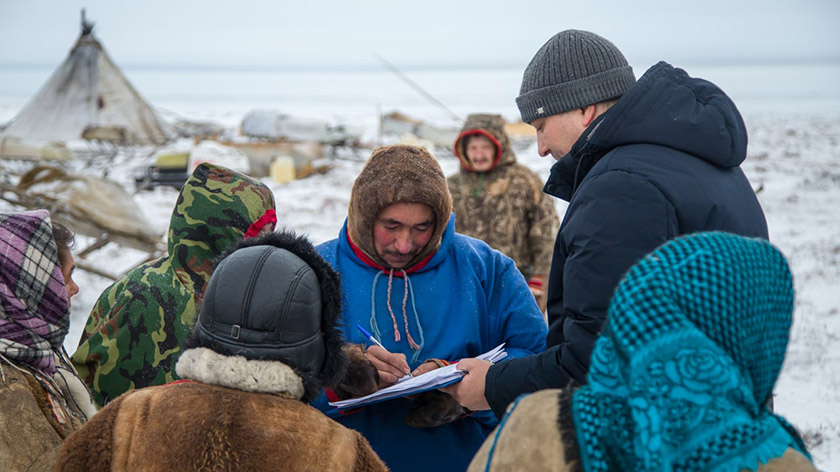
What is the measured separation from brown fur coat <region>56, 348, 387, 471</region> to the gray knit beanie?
4.02 feet

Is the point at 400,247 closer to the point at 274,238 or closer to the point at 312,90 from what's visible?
the point at 274,238

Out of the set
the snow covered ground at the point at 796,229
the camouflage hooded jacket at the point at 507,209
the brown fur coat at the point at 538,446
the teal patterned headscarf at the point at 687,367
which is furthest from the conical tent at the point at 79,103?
the teal patterned headscarf at the point at 687,367

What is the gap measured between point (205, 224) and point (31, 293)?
24.5 inches

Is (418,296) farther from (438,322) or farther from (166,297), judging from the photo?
(166,297)

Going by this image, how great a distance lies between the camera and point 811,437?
4.18m

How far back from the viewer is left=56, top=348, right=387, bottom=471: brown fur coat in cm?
130

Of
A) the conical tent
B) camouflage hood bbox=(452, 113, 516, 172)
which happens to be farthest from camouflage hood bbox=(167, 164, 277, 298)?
the conical tent

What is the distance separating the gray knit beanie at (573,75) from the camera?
2.05 m

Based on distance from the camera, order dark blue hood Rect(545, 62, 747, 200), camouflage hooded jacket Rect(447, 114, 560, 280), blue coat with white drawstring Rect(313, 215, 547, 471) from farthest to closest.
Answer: camouflage hooded jacket Rect(447, 114, 560, 280)
blue coat with white drawstring Rect(313, 215, 547, 471)
dark blue hood Rect(545, 62, 747, 200)

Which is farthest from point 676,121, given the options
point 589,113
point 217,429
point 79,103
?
point 79,103

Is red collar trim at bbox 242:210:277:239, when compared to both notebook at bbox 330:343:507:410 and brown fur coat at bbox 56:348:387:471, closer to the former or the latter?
notebook at bbox 330:343:507:410

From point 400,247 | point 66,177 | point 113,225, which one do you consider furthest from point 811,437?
point 66,177

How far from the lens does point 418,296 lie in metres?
2.34

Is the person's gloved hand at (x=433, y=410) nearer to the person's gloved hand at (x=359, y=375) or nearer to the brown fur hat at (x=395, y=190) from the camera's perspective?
the person's gloved hand at (x=359, y=375)
